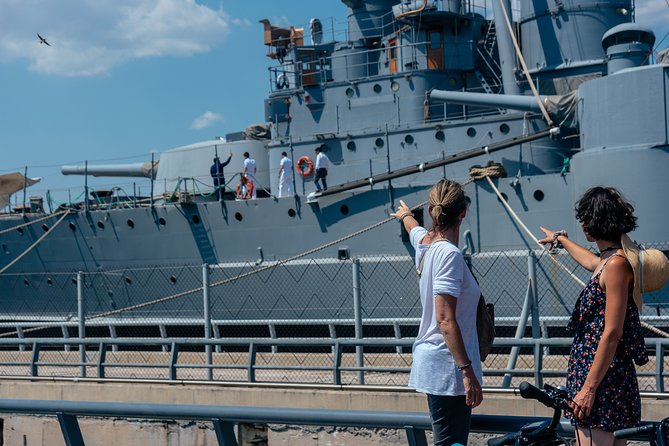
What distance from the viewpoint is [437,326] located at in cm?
407

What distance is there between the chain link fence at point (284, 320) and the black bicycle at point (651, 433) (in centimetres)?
438

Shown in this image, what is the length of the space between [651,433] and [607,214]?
3.17ft

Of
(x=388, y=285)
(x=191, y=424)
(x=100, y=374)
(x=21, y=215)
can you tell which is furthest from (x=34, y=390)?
(x=21, y=215)

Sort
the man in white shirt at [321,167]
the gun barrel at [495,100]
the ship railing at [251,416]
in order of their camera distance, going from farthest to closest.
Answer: the man in white shirt at [321,167] → the gun barrel at [495,100] → the ship railing at [251,416]

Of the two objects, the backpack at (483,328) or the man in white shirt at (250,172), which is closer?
the backpack at (483,328)

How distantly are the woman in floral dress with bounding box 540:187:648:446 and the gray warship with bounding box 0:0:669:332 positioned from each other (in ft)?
35.5

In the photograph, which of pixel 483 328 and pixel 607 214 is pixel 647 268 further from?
pixel 483 328

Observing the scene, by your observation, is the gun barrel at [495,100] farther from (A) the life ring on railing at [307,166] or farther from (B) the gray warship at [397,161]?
(A) the life ring on railing at [307,166]

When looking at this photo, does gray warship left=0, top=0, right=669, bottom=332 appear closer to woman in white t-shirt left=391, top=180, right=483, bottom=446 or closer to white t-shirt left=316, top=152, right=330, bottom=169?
white t-shirt left=316, top=152, right=330, bottom=169

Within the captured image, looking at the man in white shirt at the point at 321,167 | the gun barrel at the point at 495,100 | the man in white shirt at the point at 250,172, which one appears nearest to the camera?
the gun barrel at the point at 495,100

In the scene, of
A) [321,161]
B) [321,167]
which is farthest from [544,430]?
[321,161]

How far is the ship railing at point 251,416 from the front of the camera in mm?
3954

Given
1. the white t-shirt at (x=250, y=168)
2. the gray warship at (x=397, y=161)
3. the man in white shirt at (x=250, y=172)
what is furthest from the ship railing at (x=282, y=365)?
the white t-shirt at (x=250, y=168)

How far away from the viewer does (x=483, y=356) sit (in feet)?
13.7
